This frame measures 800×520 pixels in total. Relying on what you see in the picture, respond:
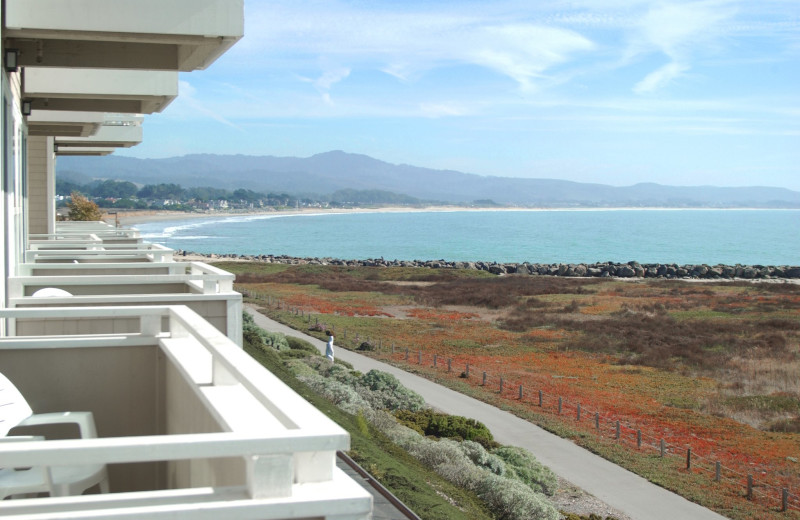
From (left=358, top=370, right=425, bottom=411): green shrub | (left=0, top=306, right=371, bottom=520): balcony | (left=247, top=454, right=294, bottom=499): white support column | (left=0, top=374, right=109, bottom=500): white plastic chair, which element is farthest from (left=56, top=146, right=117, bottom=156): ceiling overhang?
(left=247, top=454, right=294, bottom=499): white support column

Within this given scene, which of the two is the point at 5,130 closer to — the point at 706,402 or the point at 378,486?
the point at 378,486

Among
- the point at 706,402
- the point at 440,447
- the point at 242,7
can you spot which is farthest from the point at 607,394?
the point at 242,7

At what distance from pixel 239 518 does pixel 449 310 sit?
167ft

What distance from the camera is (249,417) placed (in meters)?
3.20

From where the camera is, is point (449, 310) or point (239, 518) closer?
point (239, 518)

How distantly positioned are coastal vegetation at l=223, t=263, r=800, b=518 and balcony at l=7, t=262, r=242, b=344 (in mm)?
12103

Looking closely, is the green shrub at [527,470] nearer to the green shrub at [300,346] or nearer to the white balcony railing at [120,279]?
the white balcony railing at [120,279]

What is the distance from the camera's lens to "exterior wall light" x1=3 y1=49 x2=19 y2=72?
27.1 feet

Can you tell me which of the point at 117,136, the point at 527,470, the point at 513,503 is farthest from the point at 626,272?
the point at 513,503

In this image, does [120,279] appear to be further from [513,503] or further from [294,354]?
[294,354]

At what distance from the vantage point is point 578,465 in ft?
61.0

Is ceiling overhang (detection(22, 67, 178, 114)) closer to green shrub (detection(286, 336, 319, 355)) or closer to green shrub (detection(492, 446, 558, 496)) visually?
green shrub (detection(492, 446, 558, 496))

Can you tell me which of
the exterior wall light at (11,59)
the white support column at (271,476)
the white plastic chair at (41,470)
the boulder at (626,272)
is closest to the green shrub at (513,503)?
the white plastic chair at (41,470)

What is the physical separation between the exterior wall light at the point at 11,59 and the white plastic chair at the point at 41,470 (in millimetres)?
4706
